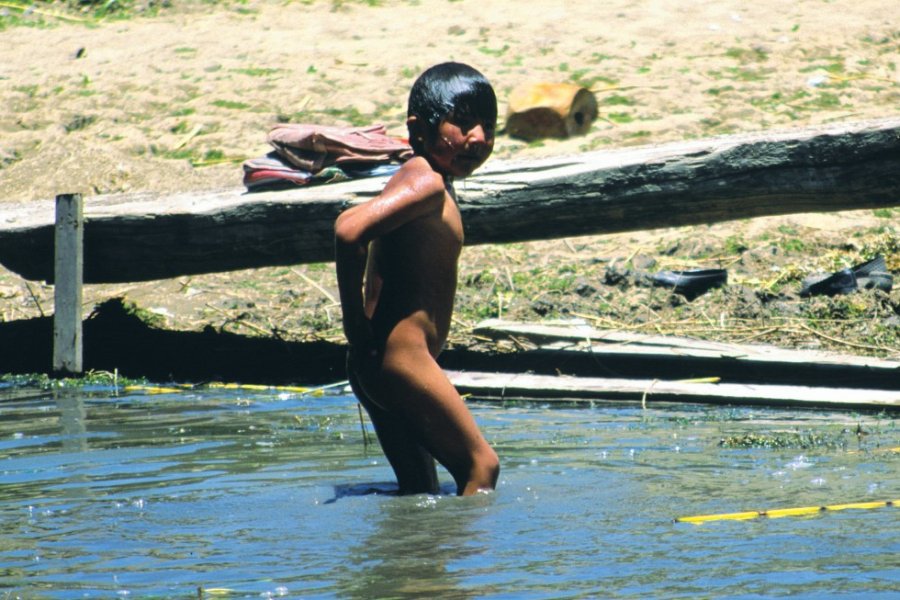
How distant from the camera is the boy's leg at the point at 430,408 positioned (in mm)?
4461

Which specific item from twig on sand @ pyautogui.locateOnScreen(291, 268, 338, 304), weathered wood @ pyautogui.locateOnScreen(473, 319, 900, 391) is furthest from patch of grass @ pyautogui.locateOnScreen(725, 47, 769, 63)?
weathered wood @ pyautogui.locateOnScreen(473, 319, 900, 391)

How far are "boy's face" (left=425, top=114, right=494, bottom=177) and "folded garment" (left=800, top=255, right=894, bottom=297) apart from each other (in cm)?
405

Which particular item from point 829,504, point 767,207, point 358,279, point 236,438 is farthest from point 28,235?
point 829,504

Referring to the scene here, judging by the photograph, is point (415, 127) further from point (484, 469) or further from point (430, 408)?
point (484, 469)

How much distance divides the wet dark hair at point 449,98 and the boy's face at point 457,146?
0.7 inches

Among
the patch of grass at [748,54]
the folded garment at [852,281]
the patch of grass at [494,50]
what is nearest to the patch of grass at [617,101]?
the patch of grass at [748,54]

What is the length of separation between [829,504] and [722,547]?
680 mm

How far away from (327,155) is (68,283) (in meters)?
1.77

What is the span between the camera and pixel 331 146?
312 inches

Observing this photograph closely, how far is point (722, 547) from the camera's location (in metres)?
3.85

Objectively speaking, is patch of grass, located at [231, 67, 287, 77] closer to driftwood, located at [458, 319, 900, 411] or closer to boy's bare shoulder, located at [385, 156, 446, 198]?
driftwood, located at [458, 319, 900, 411]

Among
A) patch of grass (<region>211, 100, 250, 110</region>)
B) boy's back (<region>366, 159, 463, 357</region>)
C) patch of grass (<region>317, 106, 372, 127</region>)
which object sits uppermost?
boy's back (<region>366, 159, 463, 357</region>)

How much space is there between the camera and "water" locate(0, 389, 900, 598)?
3.61 meters

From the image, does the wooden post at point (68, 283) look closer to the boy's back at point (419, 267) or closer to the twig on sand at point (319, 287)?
the twig on sand at point (319, 287)
